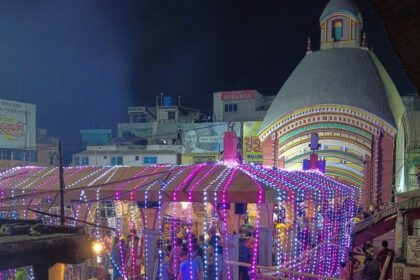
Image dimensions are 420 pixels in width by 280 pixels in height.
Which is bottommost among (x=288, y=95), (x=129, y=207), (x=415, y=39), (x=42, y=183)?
(x=129, y=207)

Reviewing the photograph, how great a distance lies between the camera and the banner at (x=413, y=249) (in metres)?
7.07

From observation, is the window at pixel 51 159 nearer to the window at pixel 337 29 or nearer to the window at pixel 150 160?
the window at pixel 150 160

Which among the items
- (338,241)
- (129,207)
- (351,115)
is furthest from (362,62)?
(129,207)

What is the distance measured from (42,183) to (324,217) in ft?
35.3

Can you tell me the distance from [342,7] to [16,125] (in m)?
21.7

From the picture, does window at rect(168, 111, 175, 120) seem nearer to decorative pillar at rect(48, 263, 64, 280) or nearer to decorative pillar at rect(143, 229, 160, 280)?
decorative pillar at rect(143, 229, 160, 280)

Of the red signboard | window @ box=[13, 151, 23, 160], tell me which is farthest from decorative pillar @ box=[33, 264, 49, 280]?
the red signboard

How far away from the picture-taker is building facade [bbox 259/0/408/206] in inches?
796

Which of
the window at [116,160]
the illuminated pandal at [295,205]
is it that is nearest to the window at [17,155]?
the window at [116,160]

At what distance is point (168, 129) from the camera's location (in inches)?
1329

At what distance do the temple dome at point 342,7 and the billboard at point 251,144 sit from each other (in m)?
7.83

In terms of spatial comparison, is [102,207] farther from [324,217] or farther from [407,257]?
[407,257]

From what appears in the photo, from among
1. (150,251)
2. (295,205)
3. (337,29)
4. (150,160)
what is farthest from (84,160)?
(150,251)

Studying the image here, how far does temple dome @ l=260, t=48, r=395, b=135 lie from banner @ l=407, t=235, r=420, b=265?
13.6 m
